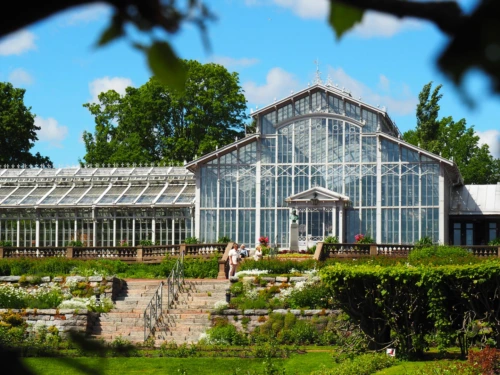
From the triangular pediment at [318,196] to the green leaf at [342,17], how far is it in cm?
3795

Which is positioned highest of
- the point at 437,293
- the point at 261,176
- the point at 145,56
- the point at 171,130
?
the point at 171,130

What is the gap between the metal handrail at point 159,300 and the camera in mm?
25328

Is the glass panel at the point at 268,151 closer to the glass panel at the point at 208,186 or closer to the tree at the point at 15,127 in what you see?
the glass panel at the point at 208,186

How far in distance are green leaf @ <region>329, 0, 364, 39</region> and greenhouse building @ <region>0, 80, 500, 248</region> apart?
A: 3798 centimetres

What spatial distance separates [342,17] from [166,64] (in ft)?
0.96

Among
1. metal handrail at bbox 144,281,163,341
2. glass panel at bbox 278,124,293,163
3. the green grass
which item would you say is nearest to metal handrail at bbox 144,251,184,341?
metal handrail at bbox 144,281,163,341

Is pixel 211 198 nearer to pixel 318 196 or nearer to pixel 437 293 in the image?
pixel 318 196

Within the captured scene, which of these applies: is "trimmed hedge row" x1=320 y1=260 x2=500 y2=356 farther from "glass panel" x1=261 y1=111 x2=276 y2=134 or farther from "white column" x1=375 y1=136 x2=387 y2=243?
"glass panel" x1=261 y1=111 x2=276 y2=134

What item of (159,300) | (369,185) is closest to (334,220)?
(369,185)

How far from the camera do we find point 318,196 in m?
39.6

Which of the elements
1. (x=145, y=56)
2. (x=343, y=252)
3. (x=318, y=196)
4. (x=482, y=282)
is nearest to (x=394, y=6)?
(x=145, y=56)

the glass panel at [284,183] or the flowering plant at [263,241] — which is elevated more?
the glass panel at [284,183]

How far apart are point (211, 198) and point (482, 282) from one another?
23.9m

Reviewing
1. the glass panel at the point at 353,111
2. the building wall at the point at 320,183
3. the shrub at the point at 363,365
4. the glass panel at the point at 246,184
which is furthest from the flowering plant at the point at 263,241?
the shrub at the point at 363,365
